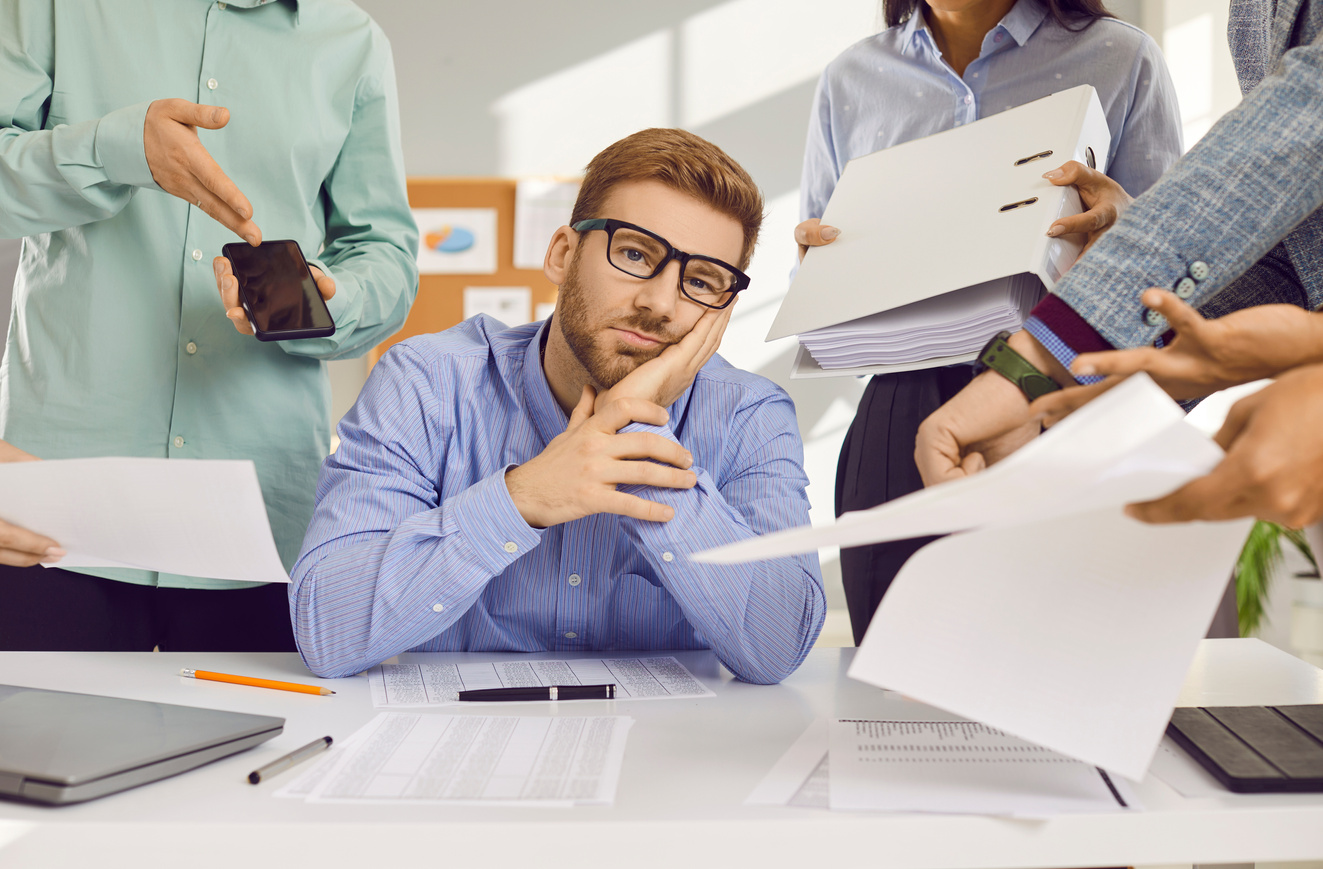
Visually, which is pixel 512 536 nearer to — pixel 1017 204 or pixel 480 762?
pixel 480 762

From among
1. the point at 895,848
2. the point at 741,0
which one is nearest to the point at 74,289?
the point at 895,848

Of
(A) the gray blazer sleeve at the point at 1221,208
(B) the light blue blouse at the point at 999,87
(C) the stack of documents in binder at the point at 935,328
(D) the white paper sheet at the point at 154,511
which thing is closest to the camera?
(D) the white paper sheet at the point at 154,511

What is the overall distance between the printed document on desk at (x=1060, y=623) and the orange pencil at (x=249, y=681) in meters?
0.58

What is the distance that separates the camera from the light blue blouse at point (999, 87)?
4.82 ft

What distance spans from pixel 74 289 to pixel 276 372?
315mm

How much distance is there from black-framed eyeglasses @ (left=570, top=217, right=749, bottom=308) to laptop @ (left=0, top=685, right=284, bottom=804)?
2.68 ft

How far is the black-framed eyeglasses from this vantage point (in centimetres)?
136

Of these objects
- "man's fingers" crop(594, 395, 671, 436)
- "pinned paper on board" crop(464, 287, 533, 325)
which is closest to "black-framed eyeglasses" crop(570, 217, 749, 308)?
"man's fingers" crop(594, 395, 671, 436)

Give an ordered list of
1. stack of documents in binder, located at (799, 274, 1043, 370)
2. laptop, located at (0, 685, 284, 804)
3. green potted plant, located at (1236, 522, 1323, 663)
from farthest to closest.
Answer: green potted plant, located at (1236, 522, 1323, 663), stack of documents in binder, located at (799, 274, 1043, 370), laptop, located at (0, 685, 284, 804)

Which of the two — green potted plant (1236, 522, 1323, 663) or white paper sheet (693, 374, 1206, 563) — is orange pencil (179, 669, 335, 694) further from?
green potted plant (1236, 522, 1323, 663)

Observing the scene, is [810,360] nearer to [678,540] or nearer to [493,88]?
[678,540]

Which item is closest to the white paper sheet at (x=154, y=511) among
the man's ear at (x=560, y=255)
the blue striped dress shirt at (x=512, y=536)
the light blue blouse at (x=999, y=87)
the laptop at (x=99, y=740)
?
the laptop at (x=99, y=740)

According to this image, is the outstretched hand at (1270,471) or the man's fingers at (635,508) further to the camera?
the man's fingers at (635,508)

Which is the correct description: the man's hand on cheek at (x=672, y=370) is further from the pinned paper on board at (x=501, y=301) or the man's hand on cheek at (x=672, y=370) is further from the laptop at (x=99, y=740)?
the pinned paper on board at (x=501, y=301)
